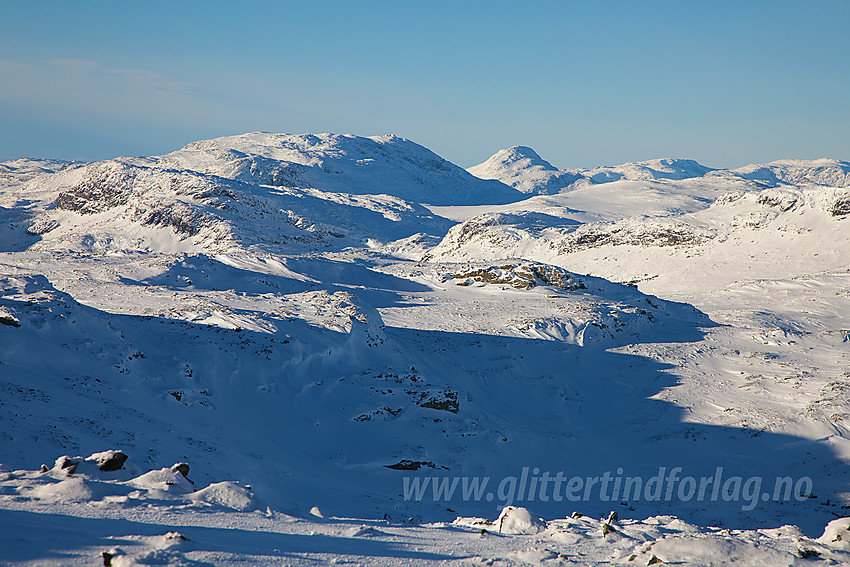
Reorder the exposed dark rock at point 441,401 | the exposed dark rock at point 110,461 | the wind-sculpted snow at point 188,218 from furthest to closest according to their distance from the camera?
the wind-sculpted snow at point 188,218 < the exposed dark rock at point 441,401 < the exposed dark rock at point 110,461

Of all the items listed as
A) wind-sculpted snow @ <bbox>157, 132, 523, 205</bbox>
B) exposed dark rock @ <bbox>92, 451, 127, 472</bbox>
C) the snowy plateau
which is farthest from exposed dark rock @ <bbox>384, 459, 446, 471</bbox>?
wind-sculpted snow @ <bbox>157, 132, 523, 205</bbox>

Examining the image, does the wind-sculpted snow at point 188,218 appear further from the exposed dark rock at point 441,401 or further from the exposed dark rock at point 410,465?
the exposed dark rock at point 410,465

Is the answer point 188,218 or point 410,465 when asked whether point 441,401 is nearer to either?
point 410,465

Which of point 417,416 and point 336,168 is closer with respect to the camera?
point 417,416

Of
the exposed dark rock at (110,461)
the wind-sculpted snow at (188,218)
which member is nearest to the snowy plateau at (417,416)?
the exposed dark rock at (110,461)

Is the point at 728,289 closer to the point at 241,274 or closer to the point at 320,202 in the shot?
the point at 241,274

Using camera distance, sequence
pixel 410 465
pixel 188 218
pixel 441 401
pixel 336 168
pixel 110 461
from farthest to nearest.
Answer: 1. pixel 336 168
2. pixel 188 218
3. pixel 441 401
4. pixel 410 465
5. pixel 110 461

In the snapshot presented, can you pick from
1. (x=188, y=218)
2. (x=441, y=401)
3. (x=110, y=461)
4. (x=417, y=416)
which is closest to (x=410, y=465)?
(x=417, y=416)

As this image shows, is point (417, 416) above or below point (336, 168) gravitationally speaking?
below
